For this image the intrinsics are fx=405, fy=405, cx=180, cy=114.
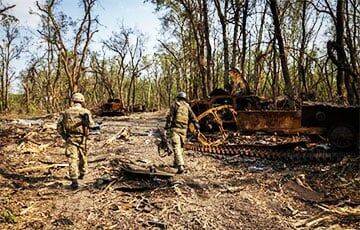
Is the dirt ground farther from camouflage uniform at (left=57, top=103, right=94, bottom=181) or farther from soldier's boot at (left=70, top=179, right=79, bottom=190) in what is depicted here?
camouflage uniform at (left=57, top=103, right=94, bottom=181)

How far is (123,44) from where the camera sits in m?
48.9

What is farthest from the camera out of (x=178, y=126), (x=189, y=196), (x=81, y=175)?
(x=178, y=126)

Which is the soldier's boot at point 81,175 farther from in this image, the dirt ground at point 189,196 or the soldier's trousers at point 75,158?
the dirt ground at point 189,196

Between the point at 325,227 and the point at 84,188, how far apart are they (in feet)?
14.5

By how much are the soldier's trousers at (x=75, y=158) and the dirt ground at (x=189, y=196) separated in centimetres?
30

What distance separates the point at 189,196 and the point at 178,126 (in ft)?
7.62

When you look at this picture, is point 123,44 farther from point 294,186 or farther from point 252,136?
point 294,186

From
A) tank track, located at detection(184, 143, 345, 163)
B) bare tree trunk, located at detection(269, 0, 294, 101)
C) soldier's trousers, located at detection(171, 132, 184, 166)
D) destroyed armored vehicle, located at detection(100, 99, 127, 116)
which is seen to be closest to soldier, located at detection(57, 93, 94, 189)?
soldier's trousers, located at detection(171, 132, 184, 166)

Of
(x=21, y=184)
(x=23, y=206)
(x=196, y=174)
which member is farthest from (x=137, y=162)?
(x=23, y=206)

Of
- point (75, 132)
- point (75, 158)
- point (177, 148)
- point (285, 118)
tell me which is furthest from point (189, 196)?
point (285, 118)

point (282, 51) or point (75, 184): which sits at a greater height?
point (282, 51)

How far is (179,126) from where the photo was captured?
30.1 ft

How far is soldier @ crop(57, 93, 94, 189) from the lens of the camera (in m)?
7.94

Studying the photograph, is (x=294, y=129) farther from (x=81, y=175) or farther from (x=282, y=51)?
(x=81, y=175)
